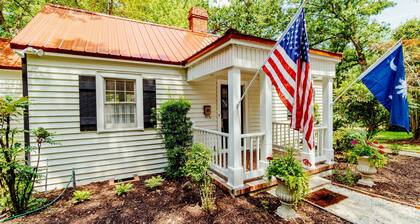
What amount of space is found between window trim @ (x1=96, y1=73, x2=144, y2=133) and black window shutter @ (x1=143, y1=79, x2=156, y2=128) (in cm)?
10

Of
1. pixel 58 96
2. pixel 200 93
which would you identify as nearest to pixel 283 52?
pixel 200 93

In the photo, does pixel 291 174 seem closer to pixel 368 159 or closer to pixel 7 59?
pixel 368 159

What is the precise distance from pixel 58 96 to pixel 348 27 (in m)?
14.6

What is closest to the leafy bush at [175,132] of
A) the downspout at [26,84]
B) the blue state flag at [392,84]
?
the downspout at [26,84]

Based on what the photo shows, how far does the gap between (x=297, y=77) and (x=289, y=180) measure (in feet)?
5.23

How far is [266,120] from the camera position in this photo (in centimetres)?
409

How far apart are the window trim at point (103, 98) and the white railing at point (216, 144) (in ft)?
5.29

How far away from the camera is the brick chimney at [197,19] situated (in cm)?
849

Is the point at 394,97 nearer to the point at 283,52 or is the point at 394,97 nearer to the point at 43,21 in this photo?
the point at 283,52

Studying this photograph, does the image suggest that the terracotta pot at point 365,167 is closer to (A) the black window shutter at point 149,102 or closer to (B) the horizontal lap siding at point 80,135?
(B) the horizontal lap siding at point 80,135

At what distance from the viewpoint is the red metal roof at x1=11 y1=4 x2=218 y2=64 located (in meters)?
4.25

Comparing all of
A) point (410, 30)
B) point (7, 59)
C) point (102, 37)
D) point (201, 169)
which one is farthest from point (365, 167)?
Result: point (410, 30)

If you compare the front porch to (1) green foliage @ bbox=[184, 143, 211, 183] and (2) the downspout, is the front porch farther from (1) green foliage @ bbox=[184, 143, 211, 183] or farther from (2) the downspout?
(2) the downspout

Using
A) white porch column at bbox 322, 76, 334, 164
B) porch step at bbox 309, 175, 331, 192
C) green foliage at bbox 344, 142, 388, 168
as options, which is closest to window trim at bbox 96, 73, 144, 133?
porch step at bbox 309, 175, 331, 192
